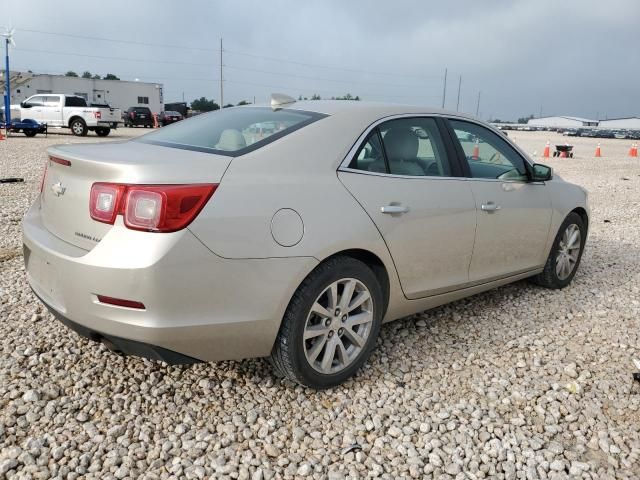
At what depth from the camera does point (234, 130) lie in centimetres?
308

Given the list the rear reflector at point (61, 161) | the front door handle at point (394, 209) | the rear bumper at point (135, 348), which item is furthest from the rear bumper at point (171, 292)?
the front door handle at point (394, 209)

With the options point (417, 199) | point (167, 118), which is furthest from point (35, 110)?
point (417, 199)

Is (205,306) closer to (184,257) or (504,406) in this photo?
(184,257)

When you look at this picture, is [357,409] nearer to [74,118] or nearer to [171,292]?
[171,292]

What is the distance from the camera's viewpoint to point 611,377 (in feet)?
11.0

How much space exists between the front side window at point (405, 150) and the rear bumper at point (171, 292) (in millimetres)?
Result: 802

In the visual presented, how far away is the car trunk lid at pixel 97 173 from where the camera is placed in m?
2.41

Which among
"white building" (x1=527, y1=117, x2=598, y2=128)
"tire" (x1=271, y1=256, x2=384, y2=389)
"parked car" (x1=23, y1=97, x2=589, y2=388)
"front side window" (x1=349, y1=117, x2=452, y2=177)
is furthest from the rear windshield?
"white building" (x1=527, y1=117, x2=598, y2=128)

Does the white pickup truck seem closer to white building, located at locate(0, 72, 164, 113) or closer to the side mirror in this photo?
white building, located at locate(0, 72, 164, 113)

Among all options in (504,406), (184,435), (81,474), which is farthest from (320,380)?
(81,474)

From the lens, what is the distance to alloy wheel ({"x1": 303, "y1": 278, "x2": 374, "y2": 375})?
112 inches

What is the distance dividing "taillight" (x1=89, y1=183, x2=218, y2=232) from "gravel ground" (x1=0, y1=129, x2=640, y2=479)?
101 cm

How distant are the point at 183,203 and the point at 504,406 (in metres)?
2.01

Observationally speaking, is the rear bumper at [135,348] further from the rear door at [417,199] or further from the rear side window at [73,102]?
the rear side window at [73,102]
